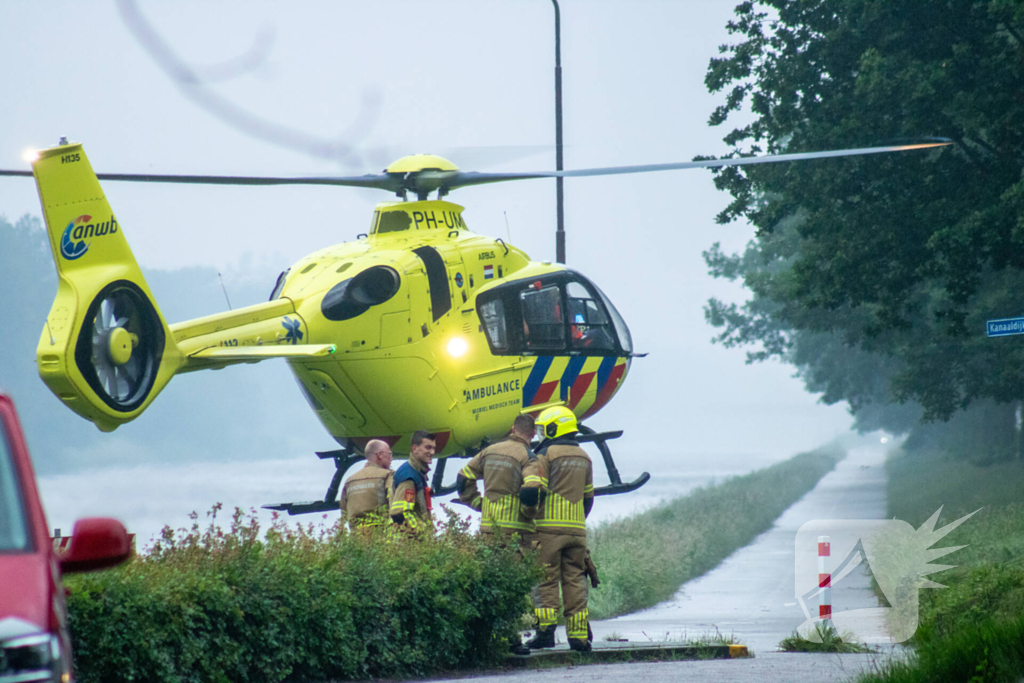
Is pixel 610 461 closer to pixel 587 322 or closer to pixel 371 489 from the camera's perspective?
pixel 587 322

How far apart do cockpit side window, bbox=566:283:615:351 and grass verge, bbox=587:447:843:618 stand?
5.14 m

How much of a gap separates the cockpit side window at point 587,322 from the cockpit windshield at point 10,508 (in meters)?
11.7

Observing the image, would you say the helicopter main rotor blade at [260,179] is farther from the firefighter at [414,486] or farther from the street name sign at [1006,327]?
the street name sign at [1006,327]

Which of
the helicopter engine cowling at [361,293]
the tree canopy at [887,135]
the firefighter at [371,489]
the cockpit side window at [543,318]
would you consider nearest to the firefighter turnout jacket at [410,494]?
the firefighter at [371,489]

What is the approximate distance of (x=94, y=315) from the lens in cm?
1129

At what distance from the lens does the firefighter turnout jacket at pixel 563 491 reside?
457 inches

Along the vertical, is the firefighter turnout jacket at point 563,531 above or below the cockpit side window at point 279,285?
below

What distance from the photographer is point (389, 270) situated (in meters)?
14.4

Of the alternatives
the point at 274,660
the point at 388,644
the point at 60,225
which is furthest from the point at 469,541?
the point at 60,225

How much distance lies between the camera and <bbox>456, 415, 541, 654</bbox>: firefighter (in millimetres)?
11727

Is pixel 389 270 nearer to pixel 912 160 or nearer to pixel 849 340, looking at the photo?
pixel 912 160

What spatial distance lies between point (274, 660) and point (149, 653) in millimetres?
1150

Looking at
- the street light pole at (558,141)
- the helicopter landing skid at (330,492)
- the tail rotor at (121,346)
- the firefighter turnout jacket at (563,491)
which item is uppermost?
the street light pole at (558,141)

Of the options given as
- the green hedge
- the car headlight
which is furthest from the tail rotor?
the car headlight
